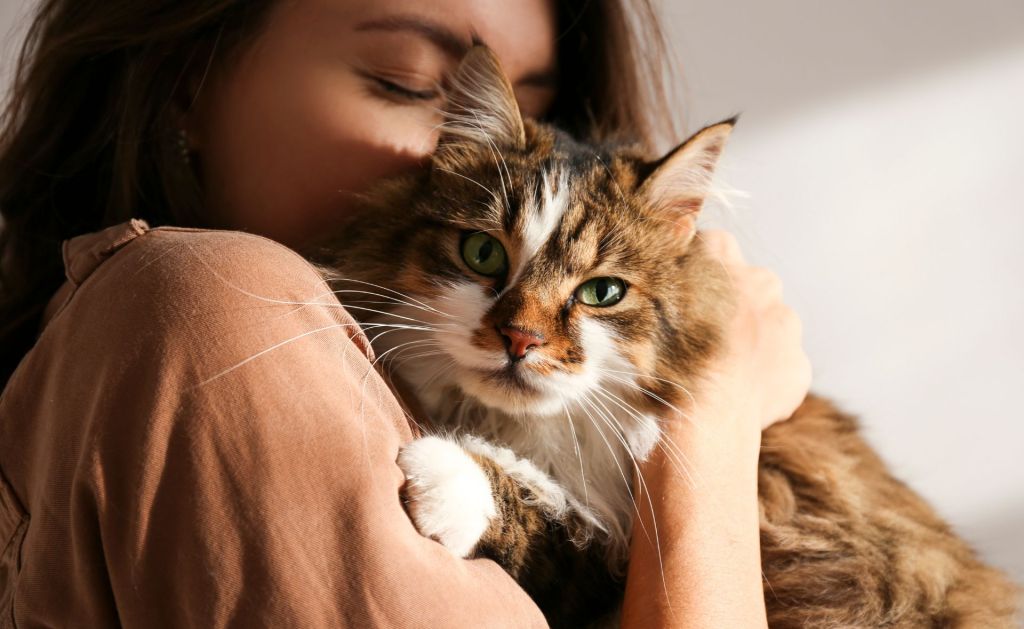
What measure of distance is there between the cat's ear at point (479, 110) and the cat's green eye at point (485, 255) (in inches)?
7.3

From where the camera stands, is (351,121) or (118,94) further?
(118,94)

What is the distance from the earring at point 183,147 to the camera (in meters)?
1.46

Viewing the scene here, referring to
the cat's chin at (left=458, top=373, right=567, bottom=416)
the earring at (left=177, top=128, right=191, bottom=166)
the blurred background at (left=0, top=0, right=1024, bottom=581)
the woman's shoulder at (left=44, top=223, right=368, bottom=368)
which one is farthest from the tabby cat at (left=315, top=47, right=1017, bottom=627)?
the blurred background at (left=0, top=0, right=1024, bottom=581)

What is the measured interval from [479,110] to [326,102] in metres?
0.26

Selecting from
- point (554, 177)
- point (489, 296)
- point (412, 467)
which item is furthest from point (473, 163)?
point (412, 467)

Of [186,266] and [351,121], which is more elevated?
[351,121]

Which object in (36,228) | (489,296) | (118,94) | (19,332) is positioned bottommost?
(19,332)

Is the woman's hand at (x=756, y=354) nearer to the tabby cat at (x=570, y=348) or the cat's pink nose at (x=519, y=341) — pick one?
the tabby cat at (x=570, y=348)

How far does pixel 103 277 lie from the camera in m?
0.92

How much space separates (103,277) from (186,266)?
117 millimetres

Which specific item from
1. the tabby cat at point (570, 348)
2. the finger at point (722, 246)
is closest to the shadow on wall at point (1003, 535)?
the tabby cat at point (570, 348)

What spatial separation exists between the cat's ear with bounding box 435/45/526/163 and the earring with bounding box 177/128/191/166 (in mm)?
476

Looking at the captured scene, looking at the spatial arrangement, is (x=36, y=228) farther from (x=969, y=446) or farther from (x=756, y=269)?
(x=969, y=446)

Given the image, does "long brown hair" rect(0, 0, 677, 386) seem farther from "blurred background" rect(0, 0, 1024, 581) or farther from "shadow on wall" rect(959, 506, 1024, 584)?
"shadow on wall" rect(959, 506, 1024, 584)
